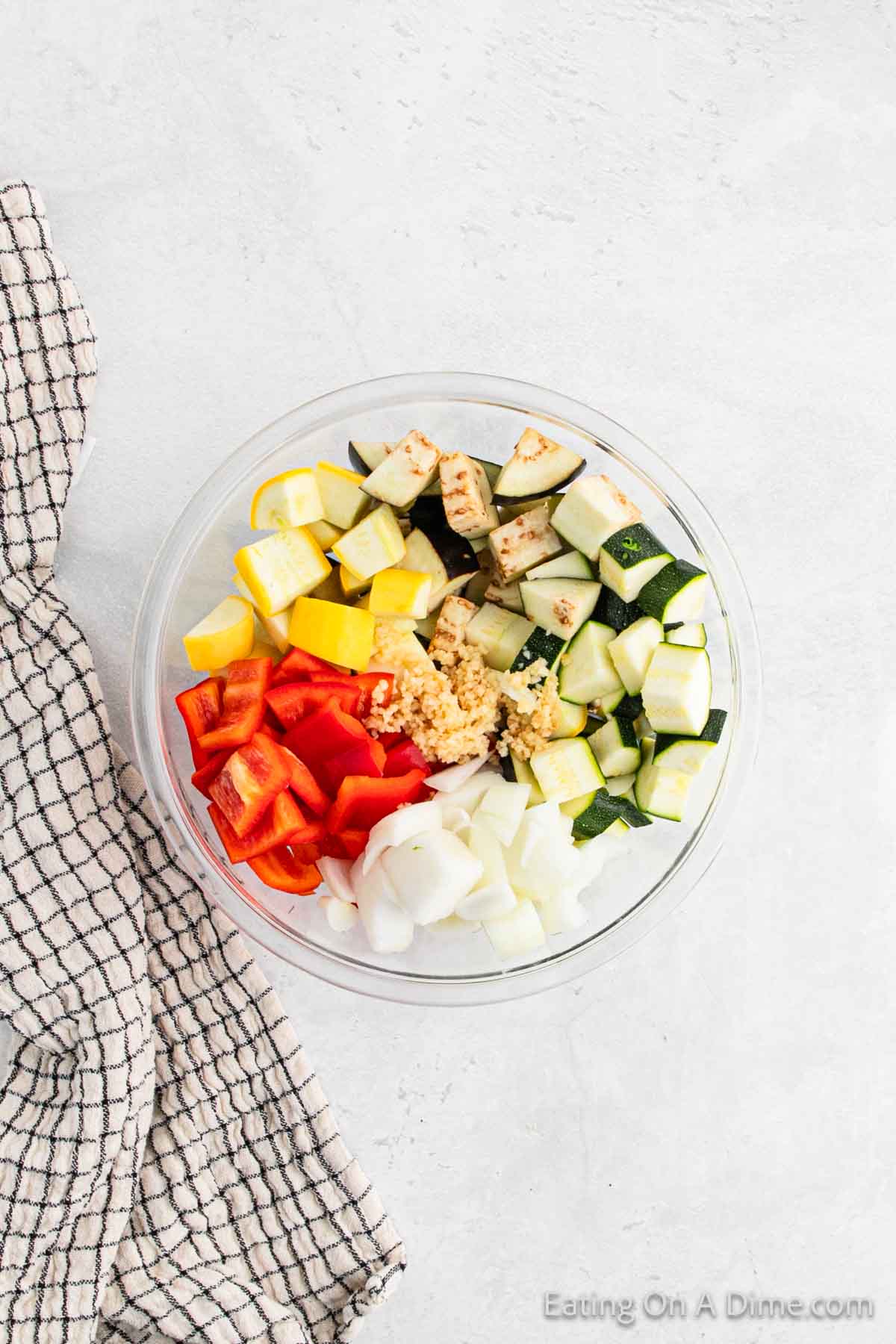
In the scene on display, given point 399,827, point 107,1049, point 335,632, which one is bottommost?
point 107,1049

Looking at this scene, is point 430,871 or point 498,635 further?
point 498,635

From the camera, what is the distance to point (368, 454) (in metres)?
1.30

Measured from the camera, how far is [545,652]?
1262 millimetres

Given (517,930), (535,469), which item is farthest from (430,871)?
(535,469)

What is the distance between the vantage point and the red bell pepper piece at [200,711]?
4.02ft

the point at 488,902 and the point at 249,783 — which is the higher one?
the point at 249,783

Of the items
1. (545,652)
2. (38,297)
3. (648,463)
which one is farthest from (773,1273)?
(38,297)

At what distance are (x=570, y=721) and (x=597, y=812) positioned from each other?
11 centimetres

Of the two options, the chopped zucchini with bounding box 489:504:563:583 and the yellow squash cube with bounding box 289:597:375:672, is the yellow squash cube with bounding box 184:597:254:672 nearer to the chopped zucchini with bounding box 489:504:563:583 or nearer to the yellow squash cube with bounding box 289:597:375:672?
the yellow squash cube with bounding box 289:597:375:672

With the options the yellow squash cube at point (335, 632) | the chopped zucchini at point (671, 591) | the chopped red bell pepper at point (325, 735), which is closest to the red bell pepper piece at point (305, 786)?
the chopped red bell pepper at point (325, 735)

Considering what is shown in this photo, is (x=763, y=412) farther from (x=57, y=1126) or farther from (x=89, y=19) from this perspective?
(x=57, y=1126)

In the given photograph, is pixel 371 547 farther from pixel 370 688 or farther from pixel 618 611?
pixel 618 611

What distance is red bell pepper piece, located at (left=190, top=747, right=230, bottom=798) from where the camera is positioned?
3.94 ft

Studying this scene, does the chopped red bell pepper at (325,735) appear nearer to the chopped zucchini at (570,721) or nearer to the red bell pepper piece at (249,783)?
the red bell pepper piece at (249,783)
